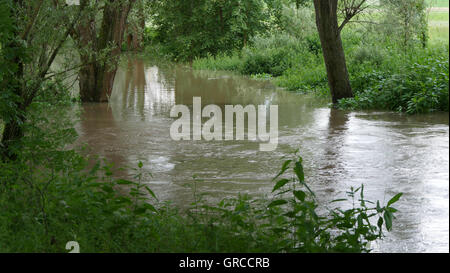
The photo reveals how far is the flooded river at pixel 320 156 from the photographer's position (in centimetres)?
676

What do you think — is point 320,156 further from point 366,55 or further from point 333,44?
point 366,55

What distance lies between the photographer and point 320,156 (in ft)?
31.1

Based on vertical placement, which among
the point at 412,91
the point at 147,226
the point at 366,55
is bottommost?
the point at 147,226

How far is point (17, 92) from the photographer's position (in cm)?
680

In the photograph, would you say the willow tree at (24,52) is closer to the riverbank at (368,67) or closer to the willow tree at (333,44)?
the riverbank at (368,67)

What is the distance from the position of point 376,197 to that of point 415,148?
299cm

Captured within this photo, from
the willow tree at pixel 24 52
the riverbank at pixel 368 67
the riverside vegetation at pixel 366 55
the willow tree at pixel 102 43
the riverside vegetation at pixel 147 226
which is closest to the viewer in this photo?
the riverside vegetation at pixel 147 226

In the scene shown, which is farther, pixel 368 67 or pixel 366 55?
pixel 366 55

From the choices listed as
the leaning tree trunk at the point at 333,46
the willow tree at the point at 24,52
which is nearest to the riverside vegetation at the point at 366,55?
the leaning tree trunk at the point at 333,46

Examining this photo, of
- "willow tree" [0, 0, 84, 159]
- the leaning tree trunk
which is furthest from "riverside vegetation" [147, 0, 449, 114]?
"willow tree" [0, 0, 84, 159]

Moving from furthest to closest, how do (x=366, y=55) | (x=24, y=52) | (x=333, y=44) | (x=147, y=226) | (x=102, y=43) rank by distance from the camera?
(x=366, y=55), (x=102, y=43), (x=333, y=44), (x=24, y=52), (x=147, y=226)

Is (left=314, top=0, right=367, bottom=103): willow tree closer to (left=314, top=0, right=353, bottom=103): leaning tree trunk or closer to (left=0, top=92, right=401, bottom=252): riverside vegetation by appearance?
(left=314, top=0, right=353, bottom=103): leaning tree trunk

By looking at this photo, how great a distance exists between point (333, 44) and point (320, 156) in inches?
241

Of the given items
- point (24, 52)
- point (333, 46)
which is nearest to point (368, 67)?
point (333, 46)
